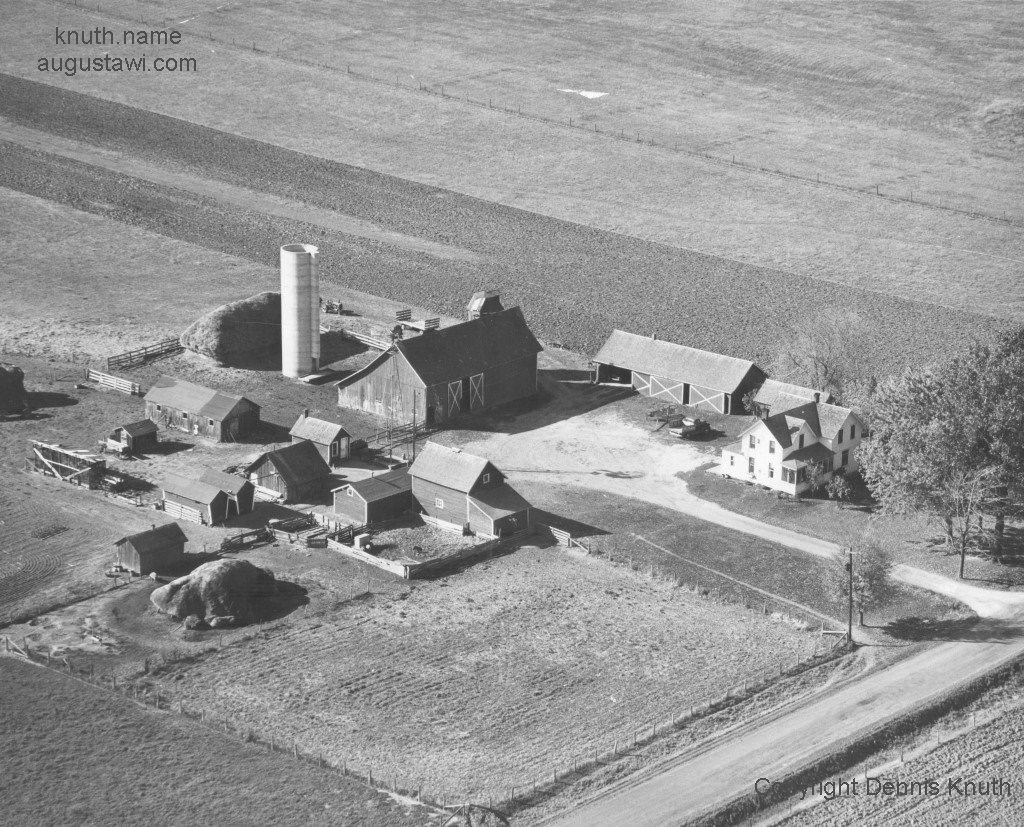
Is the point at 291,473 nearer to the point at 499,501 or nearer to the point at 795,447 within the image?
the point at 499,501

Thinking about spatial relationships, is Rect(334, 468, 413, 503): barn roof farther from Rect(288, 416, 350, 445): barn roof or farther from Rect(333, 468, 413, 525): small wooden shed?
Rect(288, 416, 350, 445): barn roof

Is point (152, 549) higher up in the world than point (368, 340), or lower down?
lower down

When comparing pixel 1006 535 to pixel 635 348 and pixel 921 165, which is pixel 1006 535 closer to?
pixel 635 348

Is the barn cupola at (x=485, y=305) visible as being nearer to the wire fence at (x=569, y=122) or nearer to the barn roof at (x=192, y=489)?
the barn roof at (x=192, y=489)

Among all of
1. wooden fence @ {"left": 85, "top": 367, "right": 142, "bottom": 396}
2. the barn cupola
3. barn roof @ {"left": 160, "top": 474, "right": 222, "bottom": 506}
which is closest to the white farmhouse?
the barn cupola

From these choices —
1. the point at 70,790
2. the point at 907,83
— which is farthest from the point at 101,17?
the point at 70,790

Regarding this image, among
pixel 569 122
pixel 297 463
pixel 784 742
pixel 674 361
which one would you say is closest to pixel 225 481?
pixel 297 463
